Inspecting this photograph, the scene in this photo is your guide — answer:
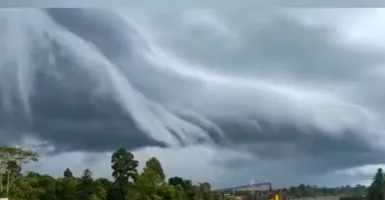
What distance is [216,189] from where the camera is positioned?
121 inches

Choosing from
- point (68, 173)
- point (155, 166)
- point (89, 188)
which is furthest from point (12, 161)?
point (155, 166)

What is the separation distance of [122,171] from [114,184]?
8 centimetres

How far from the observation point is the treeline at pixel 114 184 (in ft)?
9.99

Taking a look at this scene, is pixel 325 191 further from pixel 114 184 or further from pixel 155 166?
pixel 114 184

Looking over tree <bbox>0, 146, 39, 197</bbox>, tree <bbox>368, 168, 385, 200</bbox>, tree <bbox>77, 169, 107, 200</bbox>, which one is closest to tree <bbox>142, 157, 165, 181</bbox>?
tree <bbox>77, 169, 107, 200</bbox>

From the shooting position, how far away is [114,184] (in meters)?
3.09

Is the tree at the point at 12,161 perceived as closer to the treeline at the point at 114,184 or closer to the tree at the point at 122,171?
the treeline at the point at 114,184

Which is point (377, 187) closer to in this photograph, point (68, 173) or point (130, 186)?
point (130, 186)

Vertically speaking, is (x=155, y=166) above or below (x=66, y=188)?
above

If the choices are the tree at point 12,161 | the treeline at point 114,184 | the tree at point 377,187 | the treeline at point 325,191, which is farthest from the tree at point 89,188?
the tree at point 377,187

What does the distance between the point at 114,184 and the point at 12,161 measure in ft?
1.65

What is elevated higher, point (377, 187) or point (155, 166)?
point (155, 166)

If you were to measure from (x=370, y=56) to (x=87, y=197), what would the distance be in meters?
1.56

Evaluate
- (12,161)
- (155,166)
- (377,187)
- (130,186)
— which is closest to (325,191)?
(377,187)
